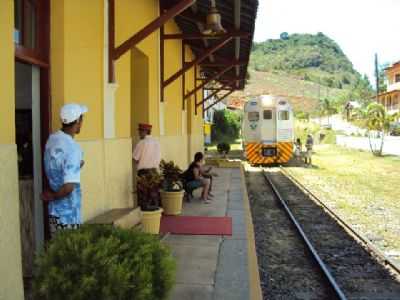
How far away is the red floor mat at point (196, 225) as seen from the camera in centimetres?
760

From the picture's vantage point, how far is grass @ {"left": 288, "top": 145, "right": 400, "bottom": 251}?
1028 centimetres

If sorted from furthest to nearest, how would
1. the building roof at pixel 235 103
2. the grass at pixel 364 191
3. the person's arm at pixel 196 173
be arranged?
the building roof at pixel 235 103, the person's arm at pixel 196 173, the grass at pixel 364 191

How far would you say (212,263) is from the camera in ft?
19.2

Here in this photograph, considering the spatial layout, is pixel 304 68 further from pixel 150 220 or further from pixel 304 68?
pixel 150 220

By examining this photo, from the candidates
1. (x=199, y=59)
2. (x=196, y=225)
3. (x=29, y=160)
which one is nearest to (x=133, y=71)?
(x=199, y=59)

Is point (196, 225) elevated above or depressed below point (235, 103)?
below

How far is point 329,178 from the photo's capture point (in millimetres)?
19422

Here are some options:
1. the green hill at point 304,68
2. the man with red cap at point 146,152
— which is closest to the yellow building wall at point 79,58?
the man with red cap at point 146,152

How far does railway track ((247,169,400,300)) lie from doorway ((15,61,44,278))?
9.58 feet

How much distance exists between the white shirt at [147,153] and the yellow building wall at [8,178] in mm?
4519

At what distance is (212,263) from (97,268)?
2.88m

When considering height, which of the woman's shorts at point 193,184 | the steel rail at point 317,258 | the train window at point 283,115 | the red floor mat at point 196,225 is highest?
the train window at point 283,115

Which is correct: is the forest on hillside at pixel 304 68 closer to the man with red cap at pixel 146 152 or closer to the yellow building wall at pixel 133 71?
the yellow building wall at pixel 133 71

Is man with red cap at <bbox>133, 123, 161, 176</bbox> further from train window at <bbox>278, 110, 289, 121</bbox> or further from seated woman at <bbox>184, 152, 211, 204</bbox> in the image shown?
train window at <bbox>278, 110, 289, 121</bbox>
